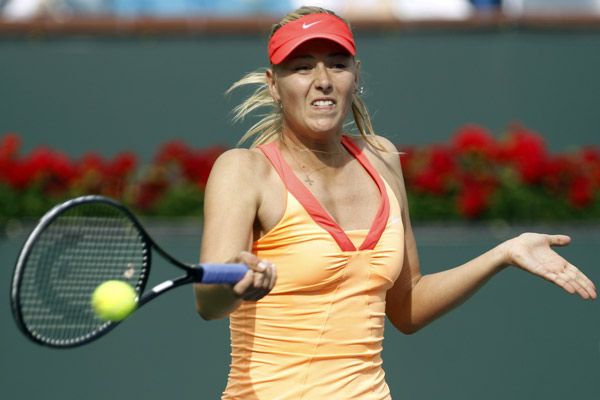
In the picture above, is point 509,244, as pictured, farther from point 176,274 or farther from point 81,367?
point 81,367

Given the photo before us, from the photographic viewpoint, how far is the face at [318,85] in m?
2.45

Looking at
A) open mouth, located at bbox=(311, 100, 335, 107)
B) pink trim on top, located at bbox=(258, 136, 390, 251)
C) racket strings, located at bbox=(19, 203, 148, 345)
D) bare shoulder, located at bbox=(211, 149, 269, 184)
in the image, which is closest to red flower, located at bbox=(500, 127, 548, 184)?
pink trim on top, located at bbox=(258, 136, 390, 251)

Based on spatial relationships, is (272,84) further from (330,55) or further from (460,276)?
(460,276)

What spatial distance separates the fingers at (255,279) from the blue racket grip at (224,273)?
0.01m

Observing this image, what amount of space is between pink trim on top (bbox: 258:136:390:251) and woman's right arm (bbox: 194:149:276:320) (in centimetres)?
8

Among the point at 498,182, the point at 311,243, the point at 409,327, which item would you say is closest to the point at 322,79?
the point at 311,243

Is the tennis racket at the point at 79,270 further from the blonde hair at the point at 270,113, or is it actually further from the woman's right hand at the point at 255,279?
the blonde hair at the point at 270,113

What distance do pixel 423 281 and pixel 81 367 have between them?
237cm

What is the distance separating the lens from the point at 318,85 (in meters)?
2.43

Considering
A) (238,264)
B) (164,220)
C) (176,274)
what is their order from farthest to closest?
(164,220) < (176,274) < (238,264)

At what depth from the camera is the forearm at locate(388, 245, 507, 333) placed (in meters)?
2.58

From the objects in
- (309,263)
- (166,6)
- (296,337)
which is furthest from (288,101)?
(166,6)

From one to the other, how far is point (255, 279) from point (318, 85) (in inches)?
24.1

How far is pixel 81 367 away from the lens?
458 cm
